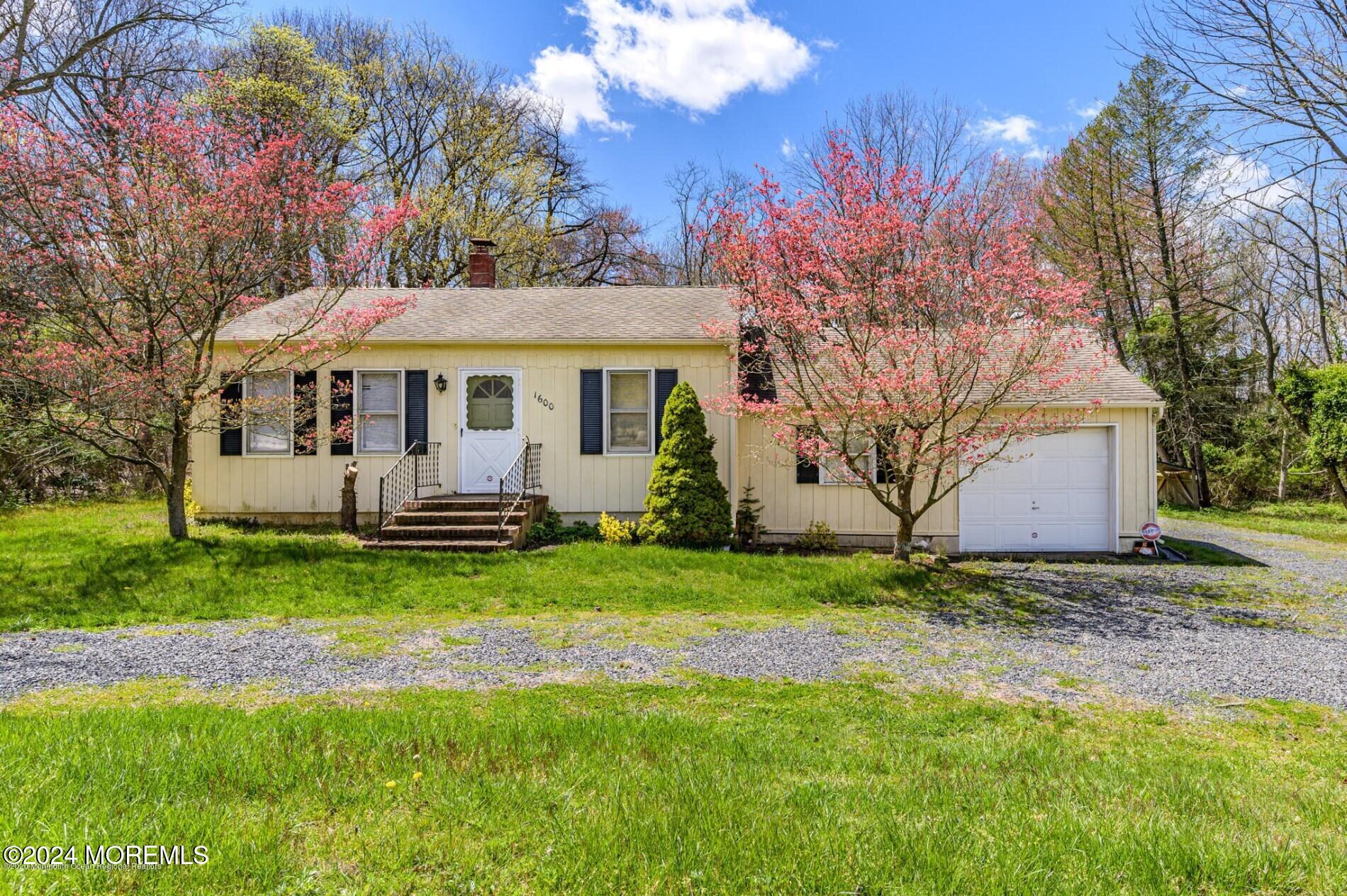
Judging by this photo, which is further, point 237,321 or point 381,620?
point 237,321

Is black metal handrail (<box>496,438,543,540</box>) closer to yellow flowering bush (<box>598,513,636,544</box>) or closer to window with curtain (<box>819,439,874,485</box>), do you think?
yellow flowering bush (<box>598,513,636,544</box>)

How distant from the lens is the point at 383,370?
11320 millimetres

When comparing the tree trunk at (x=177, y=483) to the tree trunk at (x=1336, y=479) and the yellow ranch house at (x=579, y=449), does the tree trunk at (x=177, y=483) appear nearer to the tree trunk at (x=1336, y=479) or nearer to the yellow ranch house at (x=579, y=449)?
the yellow ranch house at (x=579, y=449)

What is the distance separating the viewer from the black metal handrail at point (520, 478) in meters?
9.80

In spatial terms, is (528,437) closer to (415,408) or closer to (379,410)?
(415,408)

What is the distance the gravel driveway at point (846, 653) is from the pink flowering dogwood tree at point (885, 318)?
2.17 m

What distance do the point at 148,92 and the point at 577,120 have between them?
12.4 m

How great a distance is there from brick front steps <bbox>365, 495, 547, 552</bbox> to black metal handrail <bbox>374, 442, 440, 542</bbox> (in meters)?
0.36

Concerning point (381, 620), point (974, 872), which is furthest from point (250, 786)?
point (381, 620)

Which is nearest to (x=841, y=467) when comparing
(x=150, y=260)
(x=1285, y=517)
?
(x=150, y=260)

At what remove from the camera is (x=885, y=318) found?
339 inches

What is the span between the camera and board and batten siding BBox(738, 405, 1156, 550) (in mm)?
10820

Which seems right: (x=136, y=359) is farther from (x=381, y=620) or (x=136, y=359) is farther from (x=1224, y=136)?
(x=1224, y=136)

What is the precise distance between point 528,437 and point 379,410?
2.52 metres
